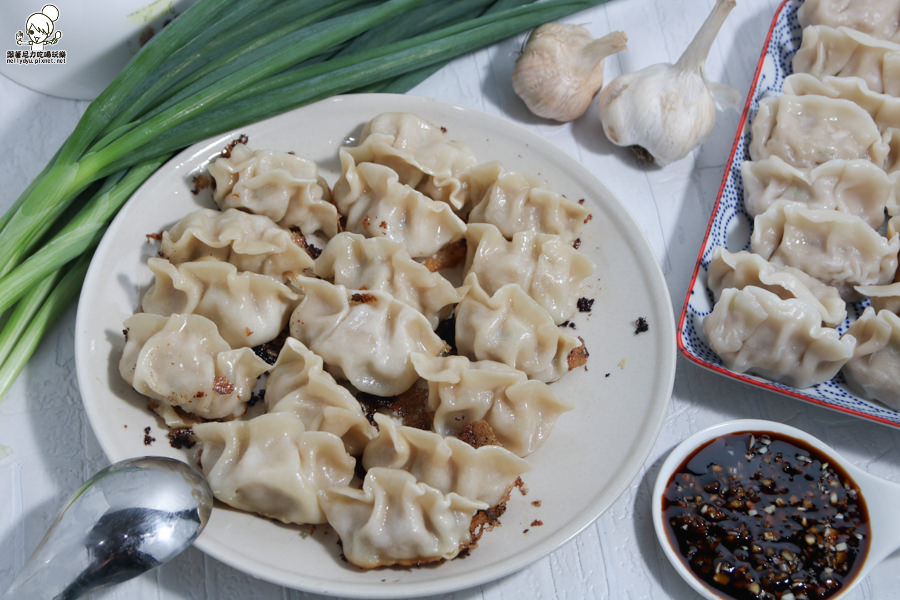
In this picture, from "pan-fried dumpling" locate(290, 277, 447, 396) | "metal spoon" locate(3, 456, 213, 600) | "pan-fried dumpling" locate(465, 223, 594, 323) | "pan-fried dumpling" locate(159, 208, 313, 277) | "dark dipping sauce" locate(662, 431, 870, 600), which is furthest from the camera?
"pan-fried dumpling" locate(465, 223, 594, 323)

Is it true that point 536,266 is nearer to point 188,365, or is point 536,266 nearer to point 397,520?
point 397,520

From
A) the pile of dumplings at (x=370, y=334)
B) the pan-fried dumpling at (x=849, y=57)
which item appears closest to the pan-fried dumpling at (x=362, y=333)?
the pile of dumplings at (x=370, y=334)

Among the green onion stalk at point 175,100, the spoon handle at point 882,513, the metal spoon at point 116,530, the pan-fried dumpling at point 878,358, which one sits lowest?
the spoon handle at point 882,513

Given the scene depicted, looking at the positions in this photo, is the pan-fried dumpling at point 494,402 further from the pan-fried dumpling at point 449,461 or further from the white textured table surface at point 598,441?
the white textured table surface at point 598,441

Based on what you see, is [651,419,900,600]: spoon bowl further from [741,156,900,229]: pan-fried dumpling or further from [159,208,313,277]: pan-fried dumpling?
[159,208,313,277]: pan-fried dumpling

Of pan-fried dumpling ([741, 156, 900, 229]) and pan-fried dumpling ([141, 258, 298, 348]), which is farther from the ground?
pan-fried dumpling ([141, 258, 298, 348])

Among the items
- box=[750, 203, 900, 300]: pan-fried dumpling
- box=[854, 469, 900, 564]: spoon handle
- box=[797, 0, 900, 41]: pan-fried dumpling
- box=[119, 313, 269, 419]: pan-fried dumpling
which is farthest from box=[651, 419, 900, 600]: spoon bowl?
box=[797, 0, 900, 41]: pan-fried dumpling

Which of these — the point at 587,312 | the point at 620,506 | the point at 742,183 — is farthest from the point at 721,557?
the point at 742,183
